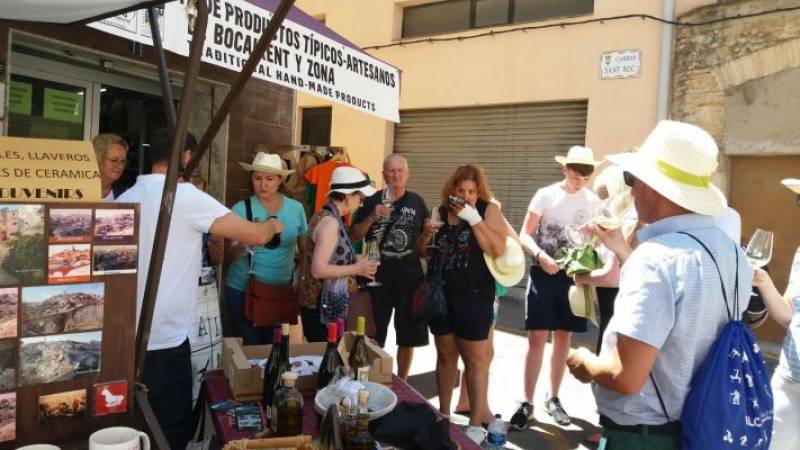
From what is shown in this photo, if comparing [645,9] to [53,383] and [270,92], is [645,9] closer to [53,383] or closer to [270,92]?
[270,92]

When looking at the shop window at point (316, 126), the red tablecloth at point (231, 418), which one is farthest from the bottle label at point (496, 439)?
the shop window at point (316, 126)

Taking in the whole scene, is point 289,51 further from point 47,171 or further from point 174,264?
point 47,171

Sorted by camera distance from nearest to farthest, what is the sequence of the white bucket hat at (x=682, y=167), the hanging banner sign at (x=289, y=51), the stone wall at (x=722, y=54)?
the white bucket hat at (x=682, y=167), the hanging banner sign at (x=289, y=51), the stone wall at (x=722, y=54)

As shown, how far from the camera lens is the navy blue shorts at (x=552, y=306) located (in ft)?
14.5

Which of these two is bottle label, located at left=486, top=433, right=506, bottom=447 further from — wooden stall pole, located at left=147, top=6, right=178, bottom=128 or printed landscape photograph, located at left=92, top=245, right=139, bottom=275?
wooden stall pole, located at left=147, top=6, right=178, bottom=128

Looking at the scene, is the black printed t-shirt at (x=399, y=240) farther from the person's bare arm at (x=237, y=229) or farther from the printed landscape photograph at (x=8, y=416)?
the printed landscape photograph at (x=8, y=416)

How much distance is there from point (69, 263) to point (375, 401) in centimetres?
120

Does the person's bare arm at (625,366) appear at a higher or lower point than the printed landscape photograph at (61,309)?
lower

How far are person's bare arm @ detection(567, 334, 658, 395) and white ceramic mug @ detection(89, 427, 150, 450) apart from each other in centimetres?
143

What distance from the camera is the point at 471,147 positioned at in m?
10.4

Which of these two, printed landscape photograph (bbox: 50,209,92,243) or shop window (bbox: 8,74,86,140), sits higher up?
shop window (bbox: 8,74,86,140)

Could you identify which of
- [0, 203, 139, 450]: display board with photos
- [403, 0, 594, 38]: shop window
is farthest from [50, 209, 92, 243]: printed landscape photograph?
[403, 0, 594, 38]: shop window

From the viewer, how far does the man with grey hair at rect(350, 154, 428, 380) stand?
166 inches

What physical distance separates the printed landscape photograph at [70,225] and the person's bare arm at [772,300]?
2.81 meters
